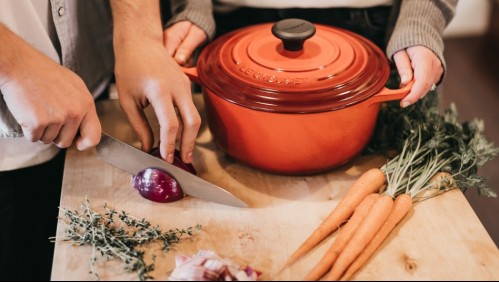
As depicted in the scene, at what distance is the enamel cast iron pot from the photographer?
3.38 feet

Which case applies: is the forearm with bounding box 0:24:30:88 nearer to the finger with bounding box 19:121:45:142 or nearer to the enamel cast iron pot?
the finger with bounding box 19:121:45:142

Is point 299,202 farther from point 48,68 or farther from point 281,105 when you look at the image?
point 48,68

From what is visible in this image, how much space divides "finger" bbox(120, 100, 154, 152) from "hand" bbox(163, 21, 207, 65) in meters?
0.17

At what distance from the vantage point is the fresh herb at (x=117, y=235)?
37.3 inches

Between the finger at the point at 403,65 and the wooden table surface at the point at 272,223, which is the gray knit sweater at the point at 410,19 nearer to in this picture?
the finger at the point at 403,65

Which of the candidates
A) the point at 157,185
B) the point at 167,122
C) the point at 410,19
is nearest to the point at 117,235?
the point at 157,185

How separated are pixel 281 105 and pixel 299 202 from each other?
213 mm

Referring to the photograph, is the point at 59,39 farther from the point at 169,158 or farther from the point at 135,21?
the point at 169,158

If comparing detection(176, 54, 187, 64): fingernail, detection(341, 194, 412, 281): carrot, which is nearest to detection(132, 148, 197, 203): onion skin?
detection(176, 54, 187, 64): fingernail

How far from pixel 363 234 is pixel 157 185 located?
0.40m

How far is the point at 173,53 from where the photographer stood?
1227 millimetres

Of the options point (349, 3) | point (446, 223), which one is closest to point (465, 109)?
point (349, 3)

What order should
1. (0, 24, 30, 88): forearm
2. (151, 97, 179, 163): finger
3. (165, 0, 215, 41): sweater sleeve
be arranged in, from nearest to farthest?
1. (0, 24, 30, 88): forearm
2. (151, 97, 179, 163): finger
3. (165, 0, 215, 41): sweater sleeve

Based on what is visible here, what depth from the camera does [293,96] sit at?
102cm
